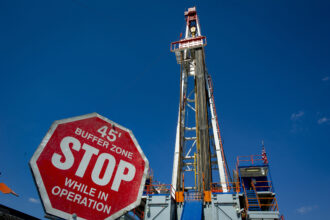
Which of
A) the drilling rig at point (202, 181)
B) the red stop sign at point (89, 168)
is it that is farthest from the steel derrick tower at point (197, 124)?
the red stop sign at point (89, 168)

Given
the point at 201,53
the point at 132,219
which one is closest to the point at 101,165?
the point at 132,219

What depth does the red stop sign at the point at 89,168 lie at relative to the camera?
2.66 metres

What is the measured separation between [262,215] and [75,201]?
1313cm

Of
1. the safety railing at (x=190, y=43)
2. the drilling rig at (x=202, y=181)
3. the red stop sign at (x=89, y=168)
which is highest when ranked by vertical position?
the safety railing at (x=190, y=43)

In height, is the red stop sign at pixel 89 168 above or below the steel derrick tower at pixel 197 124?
below

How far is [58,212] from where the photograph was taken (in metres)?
2.54

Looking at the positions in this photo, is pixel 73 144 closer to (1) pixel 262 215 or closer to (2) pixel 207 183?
(1) pixel 262 215

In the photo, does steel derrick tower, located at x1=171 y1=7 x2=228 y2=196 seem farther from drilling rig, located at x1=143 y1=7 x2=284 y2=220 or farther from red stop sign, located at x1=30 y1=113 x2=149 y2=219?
red stop sign, located at x1=30 y1=113 x2=149 y2=219

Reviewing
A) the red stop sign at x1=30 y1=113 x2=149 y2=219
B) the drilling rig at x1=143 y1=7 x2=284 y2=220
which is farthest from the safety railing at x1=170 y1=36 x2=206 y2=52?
the red stop sign at x1=30 y1=113 x2=149 y2=219

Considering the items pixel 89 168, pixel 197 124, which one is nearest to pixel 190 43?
pixel 197 124

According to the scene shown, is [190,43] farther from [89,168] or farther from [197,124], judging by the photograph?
[89,168]

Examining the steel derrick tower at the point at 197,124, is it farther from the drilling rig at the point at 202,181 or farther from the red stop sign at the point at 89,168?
the red stop sign at the point at 89,168

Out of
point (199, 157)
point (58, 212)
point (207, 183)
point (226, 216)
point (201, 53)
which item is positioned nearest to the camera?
point (58, 212)

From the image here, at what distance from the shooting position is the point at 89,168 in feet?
9.95
